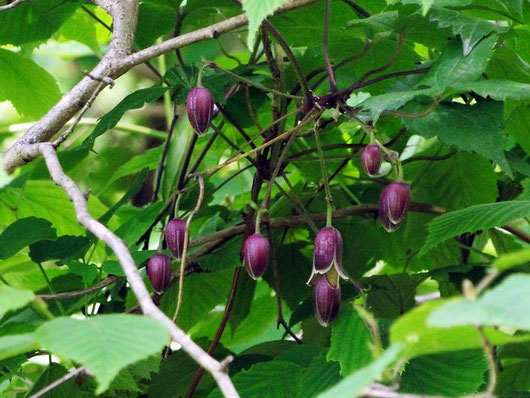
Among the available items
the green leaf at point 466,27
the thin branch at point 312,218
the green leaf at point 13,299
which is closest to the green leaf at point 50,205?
the thin branch at point 312,218

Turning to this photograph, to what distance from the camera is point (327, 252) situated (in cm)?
102

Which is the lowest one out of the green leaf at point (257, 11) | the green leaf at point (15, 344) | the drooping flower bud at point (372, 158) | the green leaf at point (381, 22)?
the drooping flower bud at point (372, 158)

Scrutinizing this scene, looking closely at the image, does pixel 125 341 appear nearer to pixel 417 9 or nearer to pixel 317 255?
pixel 317 255

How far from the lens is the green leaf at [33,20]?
1438 mm

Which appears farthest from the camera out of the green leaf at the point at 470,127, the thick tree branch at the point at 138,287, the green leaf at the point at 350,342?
the green leaf at the point at 470,127

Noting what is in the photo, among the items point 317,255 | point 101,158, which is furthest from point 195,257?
point 101,158

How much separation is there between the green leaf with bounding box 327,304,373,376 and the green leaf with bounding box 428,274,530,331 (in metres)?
0.51

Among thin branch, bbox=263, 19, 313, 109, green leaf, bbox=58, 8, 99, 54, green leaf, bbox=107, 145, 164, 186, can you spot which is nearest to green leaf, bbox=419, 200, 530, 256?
thin branch, bbox=263, 19, 313, 109

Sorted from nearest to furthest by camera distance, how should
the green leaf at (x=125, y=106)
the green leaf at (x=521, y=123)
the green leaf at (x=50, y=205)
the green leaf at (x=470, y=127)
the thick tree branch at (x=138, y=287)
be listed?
the thick tree branch at (x=138, y=287), the green leaf at (x=470, y=127), the green leaf at (x=125, y=106), the green leaf at (x=521, y=123), the green leaf at (x=50, y=205)

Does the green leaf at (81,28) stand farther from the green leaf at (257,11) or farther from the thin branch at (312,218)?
the green leaf at (257,11)

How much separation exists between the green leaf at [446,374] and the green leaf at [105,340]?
0.49 metres

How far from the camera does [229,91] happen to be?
1396mm

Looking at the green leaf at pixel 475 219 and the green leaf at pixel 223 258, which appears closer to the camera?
the green leaf at pixel 475 219

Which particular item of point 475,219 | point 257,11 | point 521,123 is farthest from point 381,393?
point 521,123
